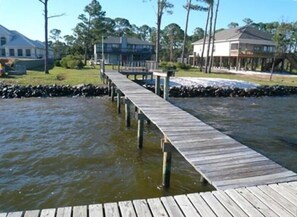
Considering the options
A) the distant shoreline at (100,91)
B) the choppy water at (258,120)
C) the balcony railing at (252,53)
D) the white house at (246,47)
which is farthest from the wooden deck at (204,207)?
the white house at (246,47)

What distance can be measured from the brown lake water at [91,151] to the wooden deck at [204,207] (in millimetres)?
2905

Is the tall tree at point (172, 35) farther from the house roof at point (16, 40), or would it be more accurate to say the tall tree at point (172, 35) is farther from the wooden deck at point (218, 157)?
the wooden deck at point (218, 157)

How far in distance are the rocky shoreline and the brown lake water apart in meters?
2.00

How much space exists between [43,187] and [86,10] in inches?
2150

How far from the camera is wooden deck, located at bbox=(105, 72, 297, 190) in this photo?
520 centimetres

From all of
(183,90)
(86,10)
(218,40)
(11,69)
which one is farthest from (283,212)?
(86,10)

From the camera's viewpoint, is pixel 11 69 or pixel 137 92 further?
pixel 11 69

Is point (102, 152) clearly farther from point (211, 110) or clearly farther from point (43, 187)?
point (211, 110)

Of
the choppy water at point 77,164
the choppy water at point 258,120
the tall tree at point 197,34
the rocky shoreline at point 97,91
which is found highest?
the tall tree at point 197,34

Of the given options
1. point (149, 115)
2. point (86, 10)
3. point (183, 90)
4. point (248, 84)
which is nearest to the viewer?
point (149, 115)

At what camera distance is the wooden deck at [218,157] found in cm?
520

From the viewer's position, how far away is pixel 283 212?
161 inches

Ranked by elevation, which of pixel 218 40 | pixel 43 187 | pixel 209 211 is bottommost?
pixel 43 187

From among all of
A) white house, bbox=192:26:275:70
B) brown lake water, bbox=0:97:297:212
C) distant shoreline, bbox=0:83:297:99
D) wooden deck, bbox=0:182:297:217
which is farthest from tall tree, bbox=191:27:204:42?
wooden deck, bbox=0:182:297:217
